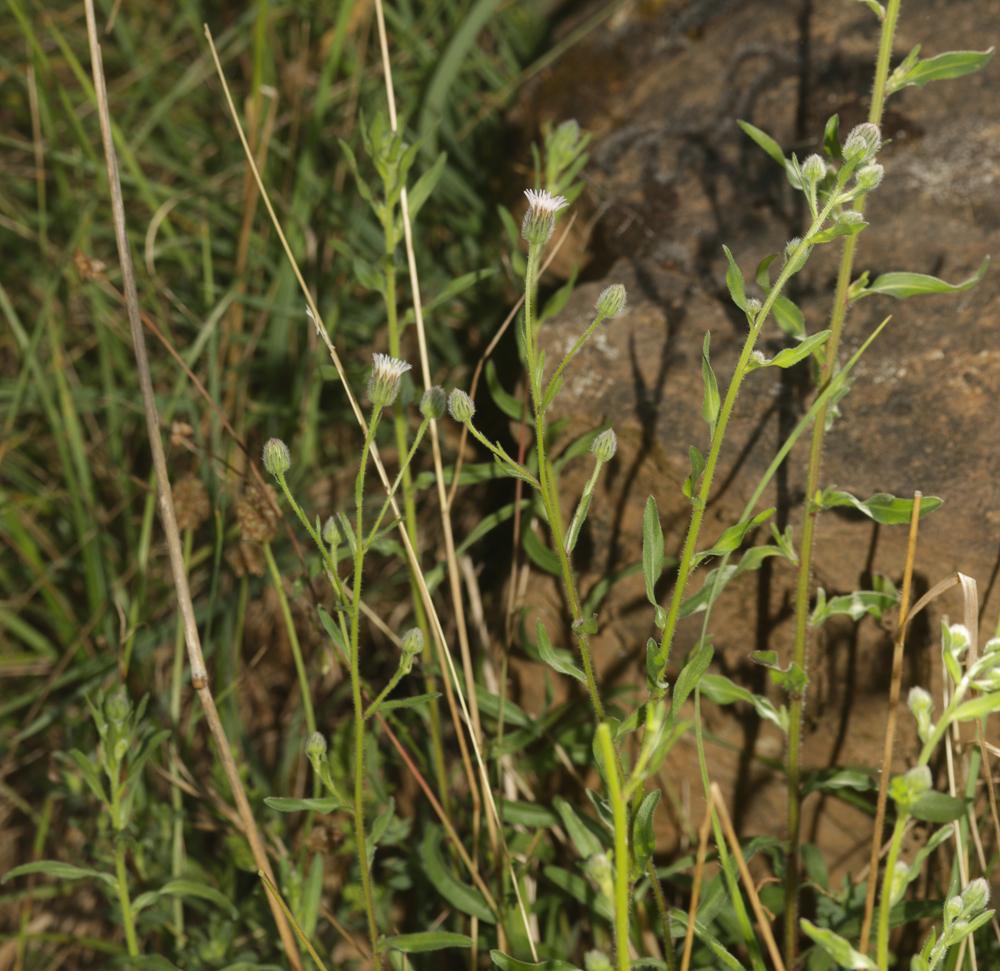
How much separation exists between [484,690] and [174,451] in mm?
1141

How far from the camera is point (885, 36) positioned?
5.04ft

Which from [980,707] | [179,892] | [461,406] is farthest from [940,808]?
[179,892]

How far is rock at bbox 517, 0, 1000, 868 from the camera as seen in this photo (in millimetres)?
1912

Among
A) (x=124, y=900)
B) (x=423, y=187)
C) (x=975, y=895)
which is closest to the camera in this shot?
(x=975, y=895)

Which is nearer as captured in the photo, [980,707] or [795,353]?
[980,707]

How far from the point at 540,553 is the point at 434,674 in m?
0.30

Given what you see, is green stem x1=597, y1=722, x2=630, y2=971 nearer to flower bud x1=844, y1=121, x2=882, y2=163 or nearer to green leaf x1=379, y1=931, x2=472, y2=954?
green leaf x1=379, y1=931, x2=472, y2=954

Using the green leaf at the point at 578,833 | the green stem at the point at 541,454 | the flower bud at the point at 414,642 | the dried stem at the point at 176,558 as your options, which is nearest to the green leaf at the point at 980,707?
the green stem at the point at 541,454

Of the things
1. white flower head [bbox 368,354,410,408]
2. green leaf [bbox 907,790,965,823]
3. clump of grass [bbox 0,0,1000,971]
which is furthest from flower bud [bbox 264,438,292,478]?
green leaf [bbox 907,790,965,823]

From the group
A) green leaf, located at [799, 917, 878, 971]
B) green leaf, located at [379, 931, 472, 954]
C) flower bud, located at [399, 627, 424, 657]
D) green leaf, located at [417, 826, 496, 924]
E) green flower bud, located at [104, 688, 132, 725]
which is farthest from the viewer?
green leaf, located at [417, 826, 496, 924]

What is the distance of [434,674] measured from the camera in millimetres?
2064

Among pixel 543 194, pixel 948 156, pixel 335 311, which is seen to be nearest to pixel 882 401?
pixel 948 156

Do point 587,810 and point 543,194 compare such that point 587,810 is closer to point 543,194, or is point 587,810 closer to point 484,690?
point 484,690

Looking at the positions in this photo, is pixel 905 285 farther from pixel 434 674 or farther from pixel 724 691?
pixel 434 674
